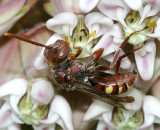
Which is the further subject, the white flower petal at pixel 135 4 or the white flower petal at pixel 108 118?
the white flower petal at pixel 108 118

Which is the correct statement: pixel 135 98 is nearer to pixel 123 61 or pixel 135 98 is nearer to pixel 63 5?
pixel 123 61

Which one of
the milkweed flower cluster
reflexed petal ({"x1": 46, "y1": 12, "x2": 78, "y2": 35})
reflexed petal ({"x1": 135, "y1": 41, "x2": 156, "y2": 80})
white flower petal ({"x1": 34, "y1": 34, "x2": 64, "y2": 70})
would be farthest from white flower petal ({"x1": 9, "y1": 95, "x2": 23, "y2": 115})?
reflexed petal ({"x1": 135, "y1": 41, "x2": 156, "y2": 80})

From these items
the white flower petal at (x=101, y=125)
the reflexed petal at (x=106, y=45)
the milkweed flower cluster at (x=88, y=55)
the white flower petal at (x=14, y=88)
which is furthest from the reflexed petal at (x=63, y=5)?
the white flower petal at (x=101, y=125)

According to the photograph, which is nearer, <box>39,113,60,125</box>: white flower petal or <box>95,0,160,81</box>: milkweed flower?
<box>95,0,160,81</box>: milkweed flower

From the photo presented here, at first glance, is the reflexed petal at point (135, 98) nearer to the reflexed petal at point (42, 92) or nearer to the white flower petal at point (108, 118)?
the white flower petal at point (108, 118)

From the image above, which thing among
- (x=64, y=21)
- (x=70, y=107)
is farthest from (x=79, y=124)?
(x=64, y=21)

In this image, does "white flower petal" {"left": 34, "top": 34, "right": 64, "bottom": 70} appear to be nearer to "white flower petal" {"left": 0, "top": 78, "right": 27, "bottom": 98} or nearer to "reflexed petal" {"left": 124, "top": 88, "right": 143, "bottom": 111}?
"white flower petal" {"left": 0, "top": 78, "right": 27, "bottom": 98}

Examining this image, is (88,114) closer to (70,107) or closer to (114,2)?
(70,107)

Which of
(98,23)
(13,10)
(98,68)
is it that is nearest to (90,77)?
(98,68)
